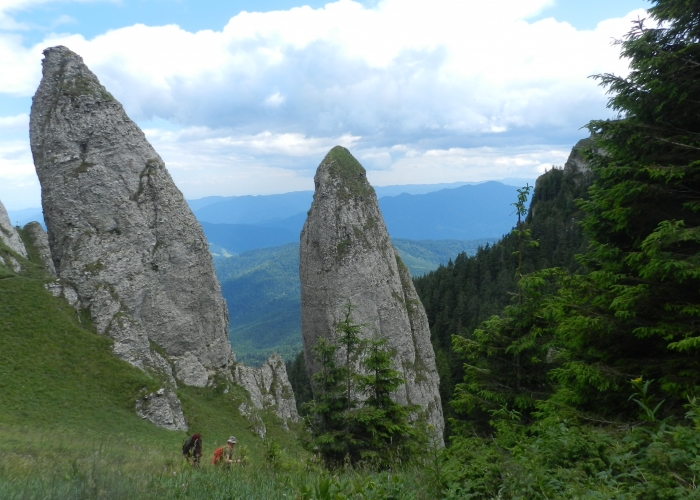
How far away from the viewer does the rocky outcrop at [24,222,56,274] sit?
4184 centimetres

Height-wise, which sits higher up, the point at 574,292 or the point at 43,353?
the point at 574,292

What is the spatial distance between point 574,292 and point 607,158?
3452 millimetres

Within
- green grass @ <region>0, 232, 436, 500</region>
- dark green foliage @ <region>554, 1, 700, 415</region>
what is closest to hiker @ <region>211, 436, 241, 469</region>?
green grass @ <region>0, 232, 436, 500</region>

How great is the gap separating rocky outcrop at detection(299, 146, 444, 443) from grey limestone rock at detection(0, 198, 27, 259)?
2551cm

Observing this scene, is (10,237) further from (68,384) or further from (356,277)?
(356,277)

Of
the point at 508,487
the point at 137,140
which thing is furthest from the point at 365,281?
the point at 508,487

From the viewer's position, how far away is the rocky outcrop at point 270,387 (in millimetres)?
39094

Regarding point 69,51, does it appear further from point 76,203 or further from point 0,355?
point 0,355

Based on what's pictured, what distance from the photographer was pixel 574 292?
34.7 feet

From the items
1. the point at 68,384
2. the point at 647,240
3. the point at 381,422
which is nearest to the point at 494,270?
the point at 68,384

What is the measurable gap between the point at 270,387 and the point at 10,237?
2616 cm

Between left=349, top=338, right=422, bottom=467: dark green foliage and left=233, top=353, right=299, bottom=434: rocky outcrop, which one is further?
left=233, top=353, right=299, bottom=434: rocky outcrop

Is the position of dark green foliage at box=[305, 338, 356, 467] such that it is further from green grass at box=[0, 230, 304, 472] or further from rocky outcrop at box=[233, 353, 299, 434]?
rocky outcrop at box=[233, 353, 299, 434]

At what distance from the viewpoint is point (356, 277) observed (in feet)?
145
